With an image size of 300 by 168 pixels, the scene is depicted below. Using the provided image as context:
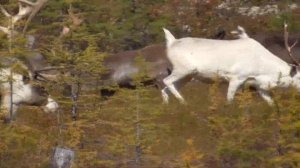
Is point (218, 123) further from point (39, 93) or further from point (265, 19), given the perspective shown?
point (265, 19)

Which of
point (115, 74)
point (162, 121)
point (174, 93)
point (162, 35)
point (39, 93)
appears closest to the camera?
point (162, 121)

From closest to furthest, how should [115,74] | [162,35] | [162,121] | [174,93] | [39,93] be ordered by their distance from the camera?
[162,121] < [39,93] < [174,93] < [115,74] < [162,35]

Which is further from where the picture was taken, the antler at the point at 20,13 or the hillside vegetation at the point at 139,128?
the antler at the point at 20,13

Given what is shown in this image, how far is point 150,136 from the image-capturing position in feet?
42.9

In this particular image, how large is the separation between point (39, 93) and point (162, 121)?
7.25ft

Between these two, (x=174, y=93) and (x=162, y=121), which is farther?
(x=174, y=93)

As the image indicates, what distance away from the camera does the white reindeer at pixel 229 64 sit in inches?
661

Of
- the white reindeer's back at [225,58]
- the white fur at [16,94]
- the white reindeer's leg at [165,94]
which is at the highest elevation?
the white fur at [16,94]

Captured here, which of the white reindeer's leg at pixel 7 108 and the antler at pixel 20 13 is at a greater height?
the antler at pixel 20 13

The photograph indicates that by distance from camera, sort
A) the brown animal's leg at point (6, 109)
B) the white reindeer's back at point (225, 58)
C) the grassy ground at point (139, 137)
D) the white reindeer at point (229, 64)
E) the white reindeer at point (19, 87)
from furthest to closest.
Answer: the white reindeer's back at point (225, 58) < the white reindeer at point (229, 64) < the white reindeer at point (19, 87) < the brown animal's leg at point (6, 109) < the grassy ground at point (139, 137)

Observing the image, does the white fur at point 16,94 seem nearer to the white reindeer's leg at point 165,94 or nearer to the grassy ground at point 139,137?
the grassy ground at point 139,137

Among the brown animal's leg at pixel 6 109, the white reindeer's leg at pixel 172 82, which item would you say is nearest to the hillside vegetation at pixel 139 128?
the brown animal's leg at pixel 6 109

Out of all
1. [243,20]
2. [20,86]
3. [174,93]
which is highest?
[20,86]

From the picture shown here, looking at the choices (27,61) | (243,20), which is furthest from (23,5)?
(243,20)
